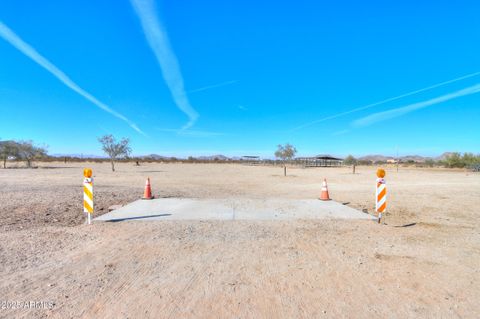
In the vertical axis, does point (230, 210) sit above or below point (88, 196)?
below

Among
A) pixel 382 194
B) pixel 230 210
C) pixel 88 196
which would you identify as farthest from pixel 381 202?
pixel 88 196

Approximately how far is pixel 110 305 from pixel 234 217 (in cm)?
454

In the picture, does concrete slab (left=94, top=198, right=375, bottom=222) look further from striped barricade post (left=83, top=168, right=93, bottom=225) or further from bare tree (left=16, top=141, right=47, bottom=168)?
bare tree (left=16, top=141, right=47, bottom=168)

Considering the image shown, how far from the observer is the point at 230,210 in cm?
815

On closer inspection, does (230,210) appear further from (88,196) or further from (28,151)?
(28,151)

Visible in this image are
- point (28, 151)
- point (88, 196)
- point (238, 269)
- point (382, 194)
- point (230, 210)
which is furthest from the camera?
point (28, 151)

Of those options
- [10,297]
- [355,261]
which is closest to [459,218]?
[355,261]

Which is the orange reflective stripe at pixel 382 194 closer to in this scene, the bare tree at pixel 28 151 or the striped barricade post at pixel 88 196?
the striped barricade post at pixel 88 196

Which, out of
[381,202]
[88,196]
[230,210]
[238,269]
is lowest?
[238,269]

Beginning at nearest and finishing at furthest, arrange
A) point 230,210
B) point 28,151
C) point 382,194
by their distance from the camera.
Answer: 1. point 382,194
2. point 230,210
3. point 28,151

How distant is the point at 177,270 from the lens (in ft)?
12.6

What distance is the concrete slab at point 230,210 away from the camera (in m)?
7.25

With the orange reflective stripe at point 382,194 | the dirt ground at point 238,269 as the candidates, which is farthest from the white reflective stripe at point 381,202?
the dirt ground at point 238,269

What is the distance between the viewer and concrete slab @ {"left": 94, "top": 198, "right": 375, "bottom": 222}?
7.25 meters
